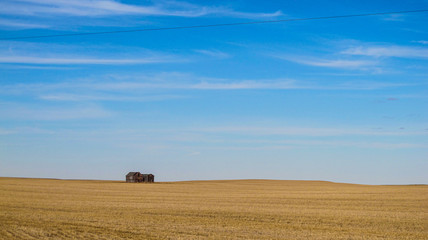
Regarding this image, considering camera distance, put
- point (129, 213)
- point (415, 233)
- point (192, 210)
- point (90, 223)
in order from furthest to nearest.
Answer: point (192, 210)
point (129, 213)
point (90, 223)
point (415, 233)

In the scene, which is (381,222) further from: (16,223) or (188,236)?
(16,223)

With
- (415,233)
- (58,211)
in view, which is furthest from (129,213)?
(415,233)

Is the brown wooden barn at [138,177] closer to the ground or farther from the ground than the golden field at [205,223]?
farther from the ground

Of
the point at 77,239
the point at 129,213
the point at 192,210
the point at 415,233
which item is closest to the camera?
the point at 77,239

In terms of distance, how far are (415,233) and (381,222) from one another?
466cm

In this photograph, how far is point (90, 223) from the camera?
26.9 metres

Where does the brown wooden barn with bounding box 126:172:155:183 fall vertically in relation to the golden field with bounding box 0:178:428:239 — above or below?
above

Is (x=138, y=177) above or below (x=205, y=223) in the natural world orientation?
above

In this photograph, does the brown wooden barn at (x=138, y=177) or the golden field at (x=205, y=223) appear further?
the brown wooden barn at (x=138, y=177)

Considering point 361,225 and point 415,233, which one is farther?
point 361,225

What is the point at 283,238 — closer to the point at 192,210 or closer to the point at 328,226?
the point at 328,226

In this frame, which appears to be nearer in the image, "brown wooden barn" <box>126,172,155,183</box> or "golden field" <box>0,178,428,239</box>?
"golden field" <box>0,178,428,239</box>

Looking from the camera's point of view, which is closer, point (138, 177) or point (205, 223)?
point (205, 223)

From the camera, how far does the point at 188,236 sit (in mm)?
22484
